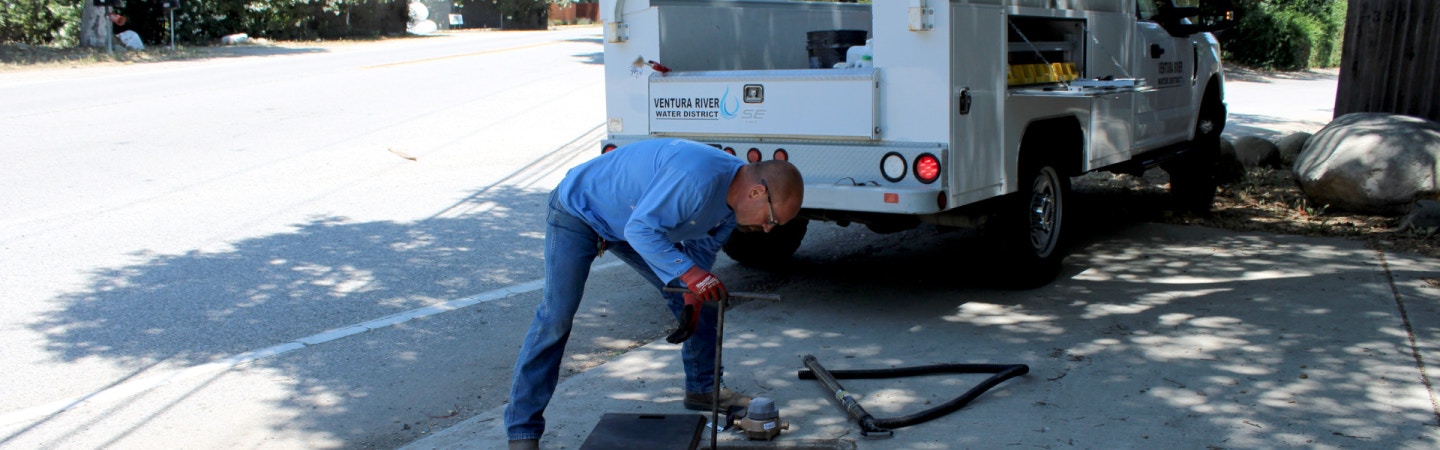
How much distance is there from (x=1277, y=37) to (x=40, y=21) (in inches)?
1150

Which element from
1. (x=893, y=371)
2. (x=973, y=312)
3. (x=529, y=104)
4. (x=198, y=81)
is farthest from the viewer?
(x=198, y=81)

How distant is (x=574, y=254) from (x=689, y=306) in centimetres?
45

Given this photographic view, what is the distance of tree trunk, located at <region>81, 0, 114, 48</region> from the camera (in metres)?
25.9

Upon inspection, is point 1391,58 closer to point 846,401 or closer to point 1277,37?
point 846,401

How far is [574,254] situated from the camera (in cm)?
409

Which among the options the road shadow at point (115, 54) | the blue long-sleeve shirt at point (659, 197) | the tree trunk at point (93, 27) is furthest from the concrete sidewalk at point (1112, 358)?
the tree trunk at point (93, 27)

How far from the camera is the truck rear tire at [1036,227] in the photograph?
20.8 ft

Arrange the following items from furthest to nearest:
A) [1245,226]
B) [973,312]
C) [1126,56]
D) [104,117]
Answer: [104,117]
[1245,226]
[1126,56]
[973,312]

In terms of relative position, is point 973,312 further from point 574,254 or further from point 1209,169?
point 1209,169

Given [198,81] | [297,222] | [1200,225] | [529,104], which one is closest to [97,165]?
[297,222]

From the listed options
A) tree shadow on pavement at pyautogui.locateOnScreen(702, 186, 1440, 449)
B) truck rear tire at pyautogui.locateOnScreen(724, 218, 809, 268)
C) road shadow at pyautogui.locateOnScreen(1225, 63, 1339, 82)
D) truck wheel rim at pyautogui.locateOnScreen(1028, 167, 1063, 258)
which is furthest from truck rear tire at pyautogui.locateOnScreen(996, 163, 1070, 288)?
road shadow at pyautogui.locateOnScreen(1225, 63, 1339, 82)

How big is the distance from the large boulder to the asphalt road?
560cm

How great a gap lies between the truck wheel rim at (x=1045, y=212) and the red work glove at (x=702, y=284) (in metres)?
3.35

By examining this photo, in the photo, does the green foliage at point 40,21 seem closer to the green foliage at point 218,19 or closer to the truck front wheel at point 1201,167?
the green foliage at point 218,19
